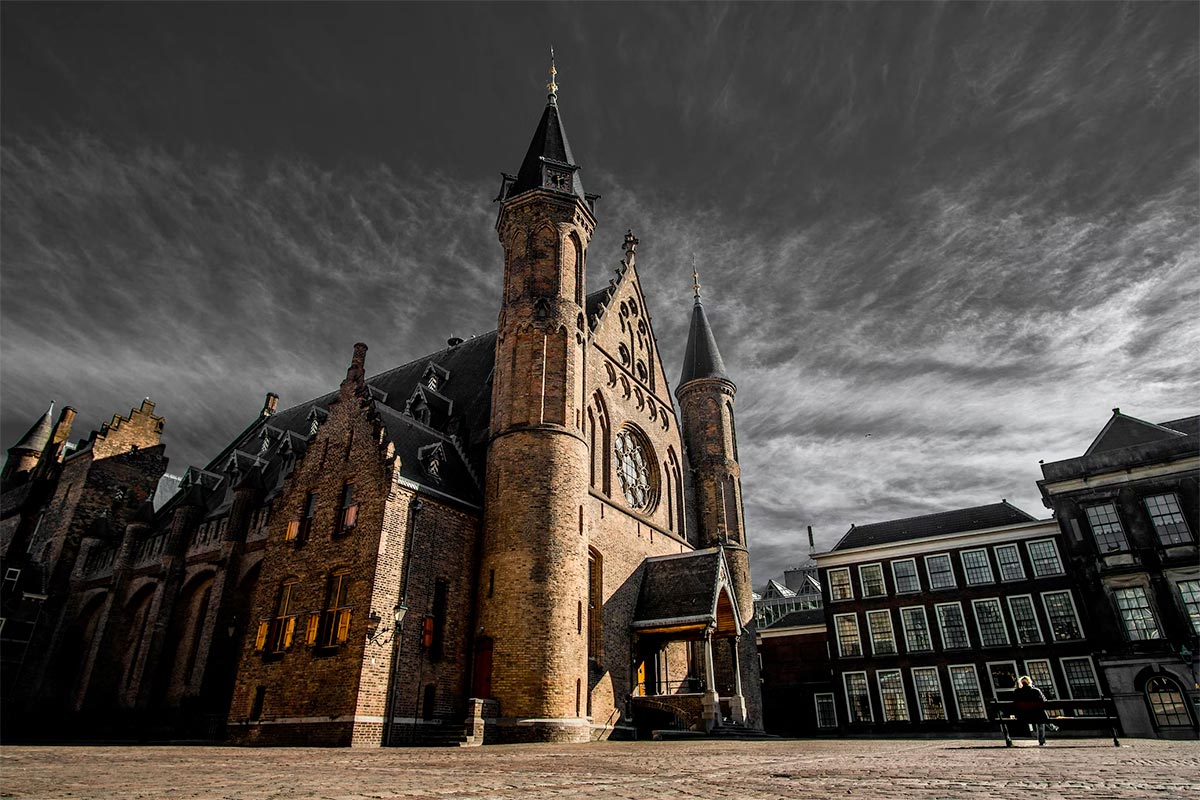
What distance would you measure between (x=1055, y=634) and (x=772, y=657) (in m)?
18.0

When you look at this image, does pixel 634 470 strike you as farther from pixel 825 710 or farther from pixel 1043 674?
pixel 1043 674

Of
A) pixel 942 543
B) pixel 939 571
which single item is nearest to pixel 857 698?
pixel 939 571

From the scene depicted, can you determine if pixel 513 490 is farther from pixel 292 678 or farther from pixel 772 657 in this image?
pixel 772 657

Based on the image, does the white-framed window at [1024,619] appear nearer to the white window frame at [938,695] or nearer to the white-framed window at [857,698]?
the white window frame at [938,695]

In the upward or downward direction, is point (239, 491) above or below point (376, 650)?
above

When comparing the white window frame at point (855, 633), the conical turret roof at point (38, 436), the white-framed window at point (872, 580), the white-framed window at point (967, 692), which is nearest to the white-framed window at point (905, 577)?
the white-framed window at point (872, 580)

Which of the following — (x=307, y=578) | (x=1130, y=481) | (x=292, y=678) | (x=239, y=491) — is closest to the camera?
(x=292, y=678)

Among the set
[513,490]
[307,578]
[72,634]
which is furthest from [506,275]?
[72,634]

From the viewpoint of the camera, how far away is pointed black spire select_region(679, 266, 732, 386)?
3778 centimetres

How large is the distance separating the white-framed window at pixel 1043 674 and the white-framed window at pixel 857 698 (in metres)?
8.17

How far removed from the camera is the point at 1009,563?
36844mm

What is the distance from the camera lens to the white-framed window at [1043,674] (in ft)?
110

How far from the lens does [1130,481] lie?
32.3m

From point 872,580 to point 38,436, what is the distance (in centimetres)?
5732
